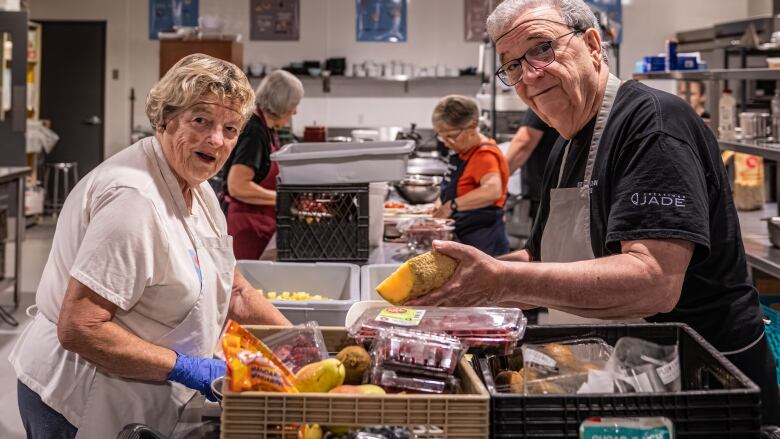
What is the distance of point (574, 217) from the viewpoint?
1.91m

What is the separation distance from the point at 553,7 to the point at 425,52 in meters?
11.1

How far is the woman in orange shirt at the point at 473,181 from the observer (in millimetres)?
4668

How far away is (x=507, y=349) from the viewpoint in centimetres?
149

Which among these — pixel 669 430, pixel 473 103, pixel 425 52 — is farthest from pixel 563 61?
pixel 425 52

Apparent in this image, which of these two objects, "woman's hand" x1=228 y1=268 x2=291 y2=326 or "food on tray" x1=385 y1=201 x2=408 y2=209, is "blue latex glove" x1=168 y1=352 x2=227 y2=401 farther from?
"food on tray" x1=385 y1=201 x2=408 y2=209

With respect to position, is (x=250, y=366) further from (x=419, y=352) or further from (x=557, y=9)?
(x=557, y=9)

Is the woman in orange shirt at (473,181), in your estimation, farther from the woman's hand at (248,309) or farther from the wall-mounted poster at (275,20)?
the wall-mounted poster at (275,20)

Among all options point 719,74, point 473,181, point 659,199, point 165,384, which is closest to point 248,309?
point 165,384

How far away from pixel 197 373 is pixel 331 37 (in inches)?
444

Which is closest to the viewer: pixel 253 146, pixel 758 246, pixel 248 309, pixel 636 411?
pixel 636 411

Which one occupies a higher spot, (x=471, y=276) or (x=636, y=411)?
(x=471, y=276)

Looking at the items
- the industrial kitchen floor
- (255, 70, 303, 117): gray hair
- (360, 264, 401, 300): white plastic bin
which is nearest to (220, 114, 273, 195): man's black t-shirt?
(255, 70, 303, 117): gray hair

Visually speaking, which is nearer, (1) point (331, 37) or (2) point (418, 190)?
(2) point (418, 190)

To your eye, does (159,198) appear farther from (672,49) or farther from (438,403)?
(672,49)
